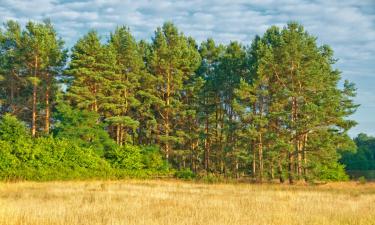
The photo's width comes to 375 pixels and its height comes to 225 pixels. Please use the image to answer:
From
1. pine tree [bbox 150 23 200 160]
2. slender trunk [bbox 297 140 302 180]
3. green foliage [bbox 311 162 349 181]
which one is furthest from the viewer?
pine tree [bbox 150 23 200 160]

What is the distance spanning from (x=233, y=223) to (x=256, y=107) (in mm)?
39723

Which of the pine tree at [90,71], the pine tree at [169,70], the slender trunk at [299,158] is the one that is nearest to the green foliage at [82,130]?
the pine tree at [90,71]

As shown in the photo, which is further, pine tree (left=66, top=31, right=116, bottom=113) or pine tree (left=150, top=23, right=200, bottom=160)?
pine tree (left=150, top=23, right=200, bottom=160)

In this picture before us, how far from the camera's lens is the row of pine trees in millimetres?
43594

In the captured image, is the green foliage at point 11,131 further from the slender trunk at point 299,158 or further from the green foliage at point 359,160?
the green foliage at point 359,160

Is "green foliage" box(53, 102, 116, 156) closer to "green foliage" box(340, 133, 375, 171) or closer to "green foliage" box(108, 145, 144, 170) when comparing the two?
"green foliage" box(108, 145, 144, 170)

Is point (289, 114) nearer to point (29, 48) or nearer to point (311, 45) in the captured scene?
point (311, 45)

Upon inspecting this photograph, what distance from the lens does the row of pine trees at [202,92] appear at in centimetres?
4359

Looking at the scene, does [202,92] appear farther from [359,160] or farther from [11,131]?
[359,160]

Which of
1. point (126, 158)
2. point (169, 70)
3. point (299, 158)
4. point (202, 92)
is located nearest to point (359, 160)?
point (202, 92)

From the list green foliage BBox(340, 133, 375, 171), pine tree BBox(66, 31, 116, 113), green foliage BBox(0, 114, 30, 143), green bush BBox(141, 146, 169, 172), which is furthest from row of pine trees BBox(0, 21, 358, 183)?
green foliage BBox(340, 133, 375, 171)

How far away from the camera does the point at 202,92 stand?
56.2m

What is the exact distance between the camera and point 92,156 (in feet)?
Result: 143

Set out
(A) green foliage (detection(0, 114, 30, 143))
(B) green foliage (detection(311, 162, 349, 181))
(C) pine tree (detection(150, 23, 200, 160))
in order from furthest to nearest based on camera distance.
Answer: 1. (C) pine tree (detection(150, 23, 200, 160))
2. (B) green foliage (detection(311, 162, 349, 181))
3. (A) green foliage (detection(0, 114, 30, 143))
